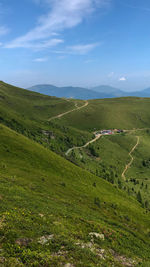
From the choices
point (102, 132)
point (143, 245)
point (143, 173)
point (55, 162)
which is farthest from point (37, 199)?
point (102, 132)

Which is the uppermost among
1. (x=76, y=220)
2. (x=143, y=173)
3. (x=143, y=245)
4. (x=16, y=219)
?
(x=16, y=219)

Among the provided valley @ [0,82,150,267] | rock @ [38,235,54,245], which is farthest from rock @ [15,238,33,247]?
rock @ [38,235,54,245]

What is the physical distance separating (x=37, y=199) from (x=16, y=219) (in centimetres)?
985

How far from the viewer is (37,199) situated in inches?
A: 1146

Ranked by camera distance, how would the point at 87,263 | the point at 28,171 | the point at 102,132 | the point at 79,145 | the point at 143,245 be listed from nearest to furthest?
1. the point at 87,263
2. the point at 143,245
3. the point at 28,171
4. the point at 79,145
5. the point at 102,132

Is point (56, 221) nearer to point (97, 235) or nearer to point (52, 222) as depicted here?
point (52, 222)

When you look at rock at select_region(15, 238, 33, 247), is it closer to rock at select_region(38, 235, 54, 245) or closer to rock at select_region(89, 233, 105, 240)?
rock at select_region(38, 235, 54, 245)

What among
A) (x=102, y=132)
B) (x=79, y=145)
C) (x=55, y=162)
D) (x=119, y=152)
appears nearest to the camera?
(x=55, y=162)

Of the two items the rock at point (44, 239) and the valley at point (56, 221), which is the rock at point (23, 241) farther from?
the rock at point (44, 239)

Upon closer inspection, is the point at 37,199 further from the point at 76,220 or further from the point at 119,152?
the point at 119,152

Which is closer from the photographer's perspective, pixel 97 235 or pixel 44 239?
pixel 44 239

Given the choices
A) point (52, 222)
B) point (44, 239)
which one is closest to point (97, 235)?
point (52, 222)

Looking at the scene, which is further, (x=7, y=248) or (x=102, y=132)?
(x=102, y=132)

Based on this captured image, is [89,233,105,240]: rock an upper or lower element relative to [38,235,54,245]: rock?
lower
